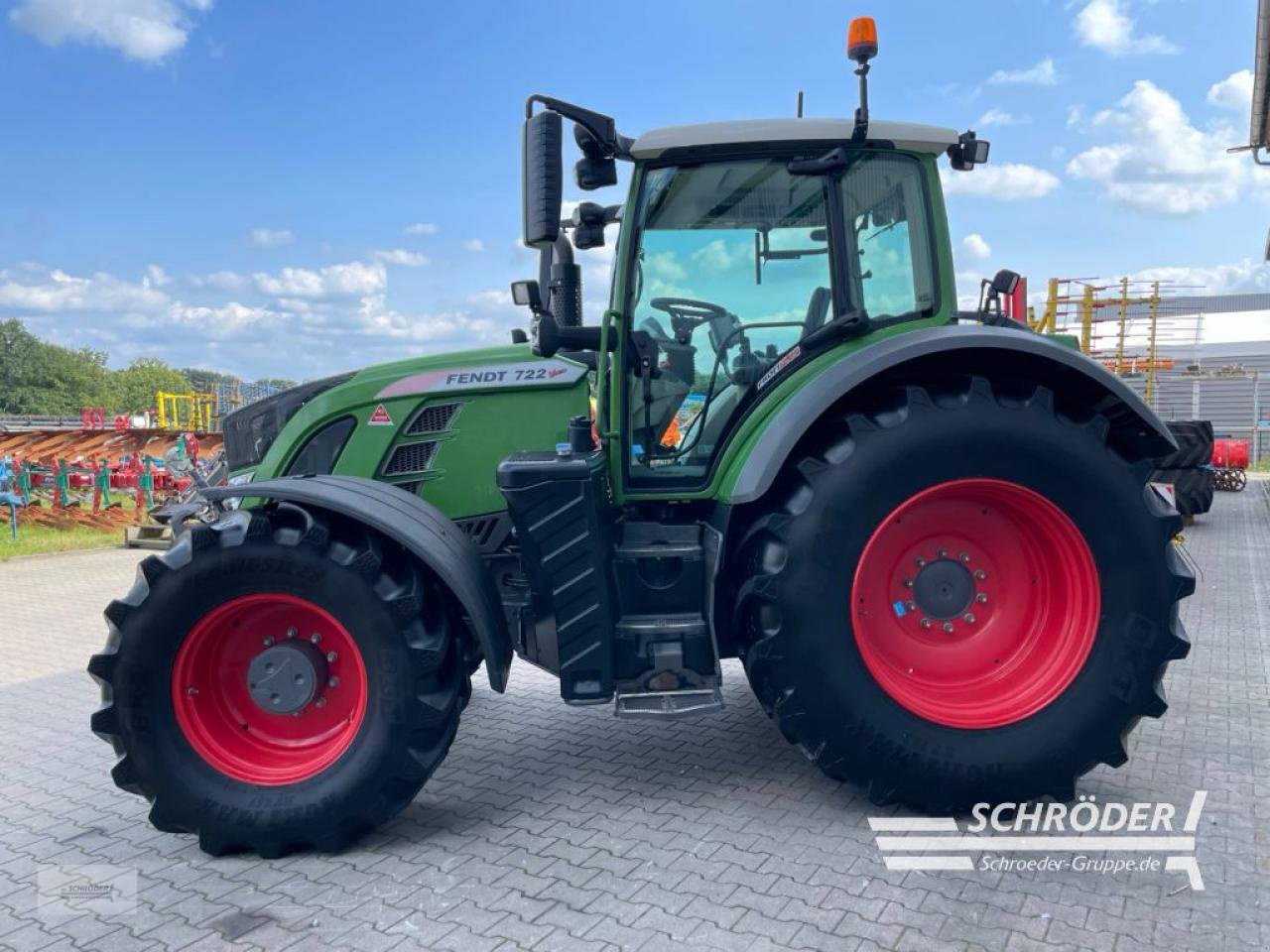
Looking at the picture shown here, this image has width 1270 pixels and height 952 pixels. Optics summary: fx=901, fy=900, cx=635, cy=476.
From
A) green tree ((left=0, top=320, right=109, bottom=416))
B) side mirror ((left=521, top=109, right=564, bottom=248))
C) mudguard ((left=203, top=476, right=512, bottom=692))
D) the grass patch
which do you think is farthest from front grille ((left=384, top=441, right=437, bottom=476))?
green tree ((left=0, top=320, right=109, bottom=416))

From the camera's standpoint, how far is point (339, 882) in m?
3.04

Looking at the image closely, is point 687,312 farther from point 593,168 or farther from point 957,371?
point 957,371

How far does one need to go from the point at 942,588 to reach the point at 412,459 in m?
2.29

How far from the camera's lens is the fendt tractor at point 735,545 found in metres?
3.21

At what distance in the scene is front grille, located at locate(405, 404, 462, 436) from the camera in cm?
398

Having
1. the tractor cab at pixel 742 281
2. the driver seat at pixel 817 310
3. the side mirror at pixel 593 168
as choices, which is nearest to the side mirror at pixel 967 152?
the tractor cab at pixel 742 281

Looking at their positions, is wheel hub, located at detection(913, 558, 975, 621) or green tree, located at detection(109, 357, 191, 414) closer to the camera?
wheel hub, located at detection(913, 558, 975, 621)

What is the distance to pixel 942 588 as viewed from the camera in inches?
137

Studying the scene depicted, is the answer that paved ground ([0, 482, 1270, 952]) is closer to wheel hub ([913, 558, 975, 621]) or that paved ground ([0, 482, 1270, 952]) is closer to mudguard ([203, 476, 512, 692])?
mudguard ([203, 476, 512, 692])

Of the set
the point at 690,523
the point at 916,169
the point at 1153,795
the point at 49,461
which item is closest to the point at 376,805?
the point at 690,523

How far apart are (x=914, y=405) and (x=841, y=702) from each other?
3.62ft

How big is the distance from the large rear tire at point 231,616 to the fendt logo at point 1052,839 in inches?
67.8

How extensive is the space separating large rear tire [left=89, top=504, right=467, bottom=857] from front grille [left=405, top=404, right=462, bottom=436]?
2.62ft

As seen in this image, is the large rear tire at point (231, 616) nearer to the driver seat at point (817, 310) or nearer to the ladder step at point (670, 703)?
the ladder step at point (670, 703)
